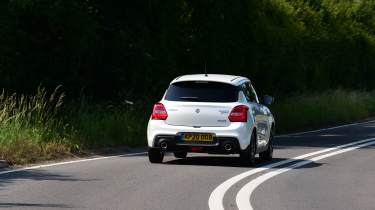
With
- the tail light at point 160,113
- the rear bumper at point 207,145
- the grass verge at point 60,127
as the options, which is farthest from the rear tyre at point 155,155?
the grass verge at point 60,127

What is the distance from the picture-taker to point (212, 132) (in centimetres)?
1756

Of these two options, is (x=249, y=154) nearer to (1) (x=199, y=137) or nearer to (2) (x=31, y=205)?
(1) (x=199, y=137)

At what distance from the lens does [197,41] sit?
110 feet

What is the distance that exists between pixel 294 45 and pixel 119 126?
19.7m

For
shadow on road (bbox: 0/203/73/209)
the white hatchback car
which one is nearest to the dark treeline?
the white hatchback car

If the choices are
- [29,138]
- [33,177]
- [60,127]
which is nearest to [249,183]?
[33,177]

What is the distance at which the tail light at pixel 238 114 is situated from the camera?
57.7 ft

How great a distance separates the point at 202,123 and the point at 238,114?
64 centimetres

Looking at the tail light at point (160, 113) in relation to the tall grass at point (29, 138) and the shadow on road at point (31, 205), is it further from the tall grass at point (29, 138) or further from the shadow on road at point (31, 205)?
the shadow on road at point (31, 205)

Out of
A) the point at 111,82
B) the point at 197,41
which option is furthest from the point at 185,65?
the point at 111,82

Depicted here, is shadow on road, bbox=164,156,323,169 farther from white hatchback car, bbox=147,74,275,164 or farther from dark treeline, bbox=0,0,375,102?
dark treeline, bbox=0,0,375,102

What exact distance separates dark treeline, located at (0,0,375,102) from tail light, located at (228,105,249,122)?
8457 millimetres

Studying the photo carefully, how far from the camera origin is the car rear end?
1753 centimetres

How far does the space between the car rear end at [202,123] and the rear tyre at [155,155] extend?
0.61 feet
